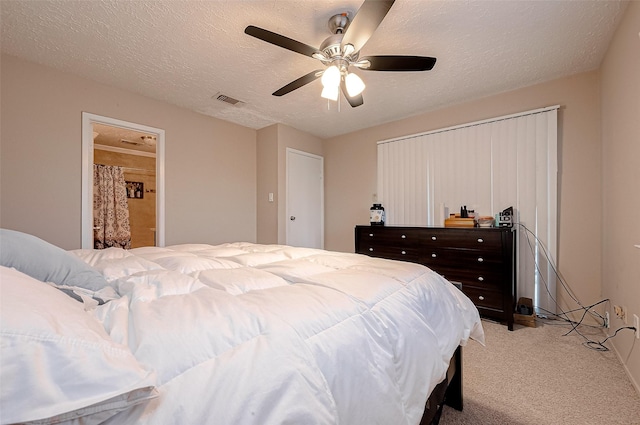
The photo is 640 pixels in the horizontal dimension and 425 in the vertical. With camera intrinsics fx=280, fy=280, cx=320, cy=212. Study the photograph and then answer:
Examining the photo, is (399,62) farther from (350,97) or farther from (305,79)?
(305,79)

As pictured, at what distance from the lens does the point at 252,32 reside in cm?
169

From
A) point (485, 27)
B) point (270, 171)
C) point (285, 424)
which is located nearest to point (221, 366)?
point (285, 424)

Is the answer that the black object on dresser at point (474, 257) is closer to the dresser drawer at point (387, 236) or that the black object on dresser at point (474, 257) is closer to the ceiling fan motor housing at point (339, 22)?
the dresser drawer at point (387, 236)

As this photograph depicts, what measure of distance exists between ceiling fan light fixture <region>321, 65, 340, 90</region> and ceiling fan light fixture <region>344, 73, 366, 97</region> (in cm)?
14

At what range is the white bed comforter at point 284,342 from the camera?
0.53 meters

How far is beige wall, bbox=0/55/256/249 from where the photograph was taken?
2.39 m

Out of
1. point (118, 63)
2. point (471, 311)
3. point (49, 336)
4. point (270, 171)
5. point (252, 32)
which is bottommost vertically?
point (471, 311)

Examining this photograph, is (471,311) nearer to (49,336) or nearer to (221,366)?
(221,366)

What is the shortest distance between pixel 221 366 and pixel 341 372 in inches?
12.1

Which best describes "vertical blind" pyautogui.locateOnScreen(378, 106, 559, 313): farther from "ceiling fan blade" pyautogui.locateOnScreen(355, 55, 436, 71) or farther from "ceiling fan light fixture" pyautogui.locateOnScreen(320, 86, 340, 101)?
"ceiling fan light fixture" pyautogui.locateOnScreen(320, 86, 340, 101)

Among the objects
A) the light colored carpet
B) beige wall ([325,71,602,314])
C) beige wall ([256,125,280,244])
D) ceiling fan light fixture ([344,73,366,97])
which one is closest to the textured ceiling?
beige wall ([325,71,602,314])

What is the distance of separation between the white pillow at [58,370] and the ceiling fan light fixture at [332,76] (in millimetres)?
1944

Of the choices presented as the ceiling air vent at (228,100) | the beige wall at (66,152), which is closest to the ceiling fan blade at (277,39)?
the ceiling air vent at (228,100)

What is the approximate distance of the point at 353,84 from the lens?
6.97 feet
